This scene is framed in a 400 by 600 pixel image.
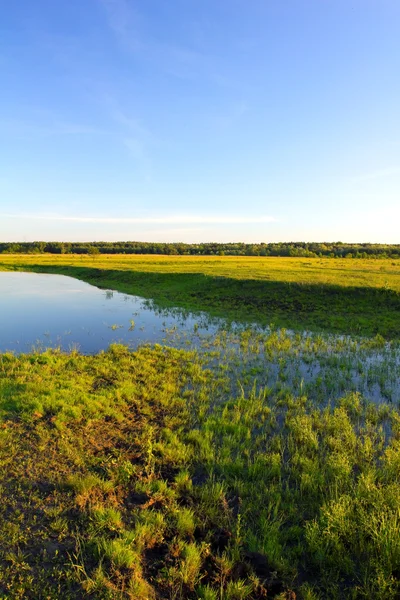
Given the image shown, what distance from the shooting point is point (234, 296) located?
101ft

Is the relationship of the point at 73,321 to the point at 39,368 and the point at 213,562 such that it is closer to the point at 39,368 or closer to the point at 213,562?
the point at 39,368

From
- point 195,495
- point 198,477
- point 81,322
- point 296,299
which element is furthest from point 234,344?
point 296,299

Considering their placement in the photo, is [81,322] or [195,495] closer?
[195,495]

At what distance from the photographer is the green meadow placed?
449 cm

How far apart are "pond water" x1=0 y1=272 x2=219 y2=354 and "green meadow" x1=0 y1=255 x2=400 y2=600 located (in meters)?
3.42

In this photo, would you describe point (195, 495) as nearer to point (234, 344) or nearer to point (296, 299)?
point (234, 344)

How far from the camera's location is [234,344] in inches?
682

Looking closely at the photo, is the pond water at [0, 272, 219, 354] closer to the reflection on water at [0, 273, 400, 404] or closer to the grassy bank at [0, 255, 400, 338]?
the reflection on water at [0, 273, 400, 404]

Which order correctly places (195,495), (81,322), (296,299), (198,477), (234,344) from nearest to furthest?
(195,495)
(198,477)
(234,344)
(81,322)
(296,299)

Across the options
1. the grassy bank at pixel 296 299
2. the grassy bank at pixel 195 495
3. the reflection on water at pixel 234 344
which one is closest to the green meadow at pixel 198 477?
the grassy bank at pixel 195 495

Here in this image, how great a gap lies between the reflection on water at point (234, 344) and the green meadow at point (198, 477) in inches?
6.7

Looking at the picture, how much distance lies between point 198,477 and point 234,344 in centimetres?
1081

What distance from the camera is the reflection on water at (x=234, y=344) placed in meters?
12.1

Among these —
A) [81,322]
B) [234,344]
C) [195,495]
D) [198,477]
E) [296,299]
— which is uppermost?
[296,299]
